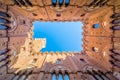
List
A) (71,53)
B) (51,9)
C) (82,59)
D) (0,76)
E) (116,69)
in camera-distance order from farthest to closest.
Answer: (71,53) → (82,59) → (51,9) → (116,69) → (0,76)

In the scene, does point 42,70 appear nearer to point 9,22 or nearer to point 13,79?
point 13,79

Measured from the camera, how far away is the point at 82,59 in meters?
28.3

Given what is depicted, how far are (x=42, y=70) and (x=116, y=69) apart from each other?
31.7 ft


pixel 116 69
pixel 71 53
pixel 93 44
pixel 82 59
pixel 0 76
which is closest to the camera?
pixel 0 76

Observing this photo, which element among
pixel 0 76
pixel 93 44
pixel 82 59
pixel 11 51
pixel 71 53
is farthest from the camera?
pixel 71 53

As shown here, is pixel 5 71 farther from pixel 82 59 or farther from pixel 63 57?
pixel 82 59

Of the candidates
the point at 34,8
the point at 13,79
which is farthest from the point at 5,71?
the point at 34,8

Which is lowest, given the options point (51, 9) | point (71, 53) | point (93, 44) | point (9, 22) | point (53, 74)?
point (53, 74)

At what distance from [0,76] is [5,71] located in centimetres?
175

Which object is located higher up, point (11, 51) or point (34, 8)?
point (34, 8)

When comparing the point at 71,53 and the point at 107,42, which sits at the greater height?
the point at 107,42

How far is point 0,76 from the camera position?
17.8 metres

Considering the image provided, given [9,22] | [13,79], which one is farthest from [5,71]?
[9,22]

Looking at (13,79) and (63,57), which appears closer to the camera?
(13,79)
